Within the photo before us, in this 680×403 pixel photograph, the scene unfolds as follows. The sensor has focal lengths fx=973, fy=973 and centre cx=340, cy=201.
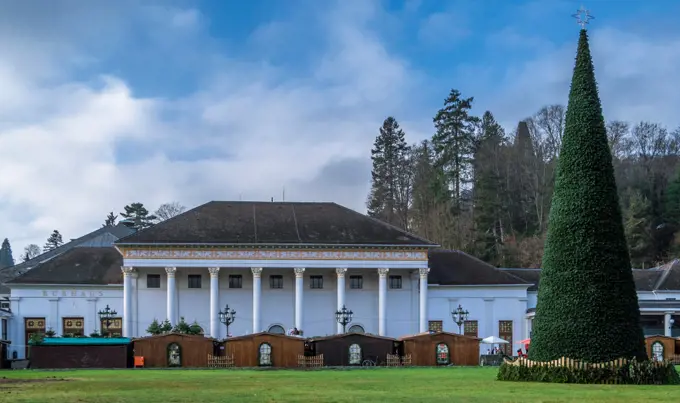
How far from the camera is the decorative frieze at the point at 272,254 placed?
69.2 meters

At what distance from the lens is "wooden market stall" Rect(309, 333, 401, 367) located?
4947 centimetres

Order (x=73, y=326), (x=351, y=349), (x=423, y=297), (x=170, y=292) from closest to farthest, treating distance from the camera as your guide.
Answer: (x=351, y=349)
(x=170, y=292)
(x=423, y=297)
(x=73, y=326)

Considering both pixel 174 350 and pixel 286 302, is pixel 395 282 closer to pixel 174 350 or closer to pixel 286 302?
pixel 286 302

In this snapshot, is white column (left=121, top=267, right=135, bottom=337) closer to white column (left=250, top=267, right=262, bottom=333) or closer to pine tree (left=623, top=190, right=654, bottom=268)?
white column (left=250, top=267, right=262, bottom=333)

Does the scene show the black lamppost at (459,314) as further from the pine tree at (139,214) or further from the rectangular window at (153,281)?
the pine tree at (139,214)

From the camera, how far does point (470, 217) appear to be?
325 ft

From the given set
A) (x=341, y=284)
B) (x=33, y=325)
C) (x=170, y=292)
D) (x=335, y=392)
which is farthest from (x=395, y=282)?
(x=335, y=392)

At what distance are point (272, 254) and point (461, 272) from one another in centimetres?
1550

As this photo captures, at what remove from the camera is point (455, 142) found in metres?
102

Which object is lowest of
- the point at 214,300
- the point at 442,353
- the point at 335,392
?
the point at 442,353

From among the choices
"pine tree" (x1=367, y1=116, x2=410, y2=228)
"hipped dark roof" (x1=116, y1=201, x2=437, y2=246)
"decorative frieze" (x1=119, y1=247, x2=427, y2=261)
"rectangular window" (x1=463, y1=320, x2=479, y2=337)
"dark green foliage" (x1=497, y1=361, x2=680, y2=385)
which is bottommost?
"rectangular window" (x1=463, y1=320, x2=479, y2=337)

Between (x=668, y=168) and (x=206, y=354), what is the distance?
64.6m

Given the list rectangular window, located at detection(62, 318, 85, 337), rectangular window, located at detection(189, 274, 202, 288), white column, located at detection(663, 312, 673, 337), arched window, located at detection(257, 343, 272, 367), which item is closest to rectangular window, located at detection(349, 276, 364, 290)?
rectangular window, located at detection(189, 274, 202, 288)

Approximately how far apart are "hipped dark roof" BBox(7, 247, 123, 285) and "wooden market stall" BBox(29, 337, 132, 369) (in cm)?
2443
